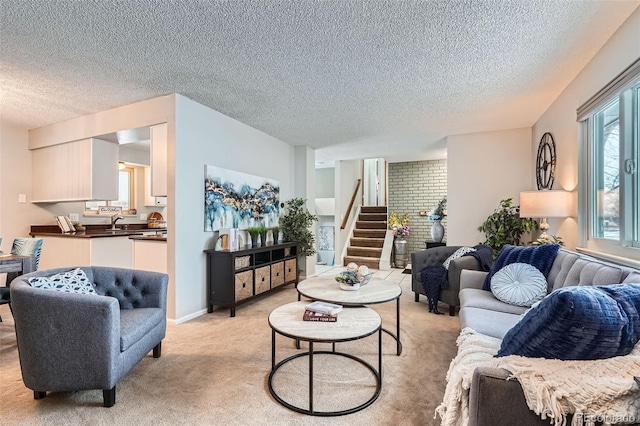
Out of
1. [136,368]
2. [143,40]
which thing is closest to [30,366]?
[136,368]

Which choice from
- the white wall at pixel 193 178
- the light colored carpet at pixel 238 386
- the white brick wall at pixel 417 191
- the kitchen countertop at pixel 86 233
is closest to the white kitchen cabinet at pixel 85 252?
the kitchen countertop at pixel 86 233

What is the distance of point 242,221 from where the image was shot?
4.18 metres

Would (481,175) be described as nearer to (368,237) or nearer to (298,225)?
(298,225)

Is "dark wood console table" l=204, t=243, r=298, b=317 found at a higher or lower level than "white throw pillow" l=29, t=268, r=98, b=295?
lower

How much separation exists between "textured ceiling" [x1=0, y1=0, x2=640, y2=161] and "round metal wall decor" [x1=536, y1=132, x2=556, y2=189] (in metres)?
0.39

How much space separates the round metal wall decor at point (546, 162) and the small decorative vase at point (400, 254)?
3154 millimetres

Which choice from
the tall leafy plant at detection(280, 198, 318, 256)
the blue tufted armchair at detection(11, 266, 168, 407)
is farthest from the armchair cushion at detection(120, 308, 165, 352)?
the tall leafy plant at detection(280, 198, 318, 256)

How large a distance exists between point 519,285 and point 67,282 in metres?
3.13

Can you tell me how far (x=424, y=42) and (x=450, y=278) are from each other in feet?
7.66

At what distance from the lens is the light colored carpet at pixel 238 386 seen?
168 cm

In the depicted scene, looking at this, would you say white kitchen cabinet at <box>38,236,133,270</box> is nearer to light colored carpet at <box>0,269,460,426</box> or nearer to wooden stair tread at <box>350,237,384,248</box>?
light colored carpet at <box>0,269,460,426</box>

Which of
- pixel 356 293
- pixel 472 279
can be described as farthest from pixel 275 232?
pixel 472 279

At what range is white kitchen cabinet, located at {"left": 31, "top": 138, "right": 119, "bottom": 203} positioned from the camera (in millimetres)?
3969

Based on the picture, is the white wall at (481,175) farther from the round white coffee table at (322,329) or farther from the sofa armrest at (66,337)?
the sofa armrest at (66,337)
